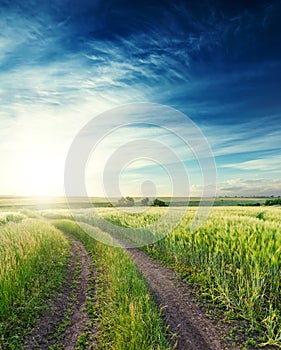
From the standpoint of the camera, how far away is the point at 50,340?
5.88 metres

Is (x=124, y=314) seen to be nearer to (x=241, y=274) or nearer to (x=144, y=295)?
(x=144, y=295)

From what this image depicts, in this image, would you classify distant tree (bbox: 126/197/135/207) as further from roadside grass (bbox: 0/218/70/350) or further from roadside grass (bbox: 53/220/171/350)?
roadside grass (bbox: 53/220/171/350)

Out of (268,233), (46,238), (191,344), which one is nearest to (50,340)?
(191,344)

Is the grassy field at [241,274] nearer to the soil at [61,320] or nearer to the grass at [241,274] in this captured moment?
the grass at [241,274]

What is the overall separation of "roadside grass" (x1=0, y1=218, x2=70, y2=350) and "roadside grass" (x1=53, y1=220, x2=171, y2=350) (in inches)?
57.3

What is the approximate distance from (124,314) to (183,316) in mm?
1687

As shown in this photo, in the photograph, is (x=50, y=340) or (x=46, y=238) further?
(x=46, y=238)

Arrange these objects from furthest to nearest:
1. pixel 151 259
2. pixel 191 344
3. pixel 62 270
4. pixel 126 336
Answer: pixel 151 259 → pixel 62 270 → pixel 191 344 → pixel 126 336

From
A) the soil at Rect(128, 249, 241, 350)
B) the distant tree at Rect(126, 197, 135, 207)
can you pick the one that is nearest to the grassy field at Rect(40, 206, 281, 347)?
the soil at Rect(128, 249, 241, 350)

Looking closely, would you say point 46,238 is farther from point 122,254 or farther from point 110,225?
point 110,225

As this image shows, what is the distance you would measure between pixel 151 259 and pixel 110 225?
1110 centimetres

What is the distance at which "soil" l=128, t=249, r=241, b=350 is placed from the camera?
5.62 metres

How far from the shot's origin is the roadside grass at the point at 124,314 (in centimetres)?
519

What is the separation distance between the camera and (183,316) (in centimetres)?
669
